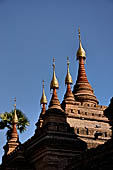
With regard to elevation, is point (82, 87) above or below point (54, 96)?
above

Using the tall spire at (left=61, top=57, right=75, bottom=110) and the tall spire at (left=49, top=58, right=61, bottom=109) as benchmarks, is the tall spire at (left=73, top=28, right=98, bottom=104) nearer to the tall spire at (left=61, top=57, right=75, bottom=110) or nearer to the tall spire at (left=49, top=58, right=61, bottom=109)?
the tall spire at (left=61, top=57, right=75, bottom=110)

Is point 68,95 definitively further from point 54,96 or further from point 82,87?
point 82,87

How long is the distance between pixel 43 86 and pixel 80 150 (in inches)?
732

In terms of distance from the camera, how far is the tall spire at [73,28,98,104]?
42.8m

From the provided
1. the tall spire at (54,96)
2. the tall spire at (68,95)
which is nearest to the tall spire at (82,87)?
the tall spire at (68,95)

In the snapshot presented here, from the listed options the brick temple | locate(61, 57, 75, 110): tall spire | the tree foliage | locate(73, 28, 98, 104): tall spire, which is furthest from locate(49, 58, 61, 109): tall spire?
the tree foliage

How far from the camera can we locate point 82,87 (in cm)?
4369

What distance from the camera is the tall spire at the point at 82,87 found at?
140 feet

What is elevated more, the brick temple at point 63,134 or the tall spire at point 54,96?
the tall spire at point 54,96

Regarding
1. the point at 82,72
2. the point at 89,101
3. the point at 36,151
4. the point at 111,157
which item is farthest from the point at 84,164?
the point at 82,72

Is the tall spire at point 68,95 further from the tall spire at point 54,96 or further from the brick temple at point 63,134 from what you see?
the tall spire at point 54,96

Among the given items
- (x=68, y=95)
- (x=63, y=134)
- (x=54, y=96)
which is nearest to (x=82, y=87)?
(x=68, y=95)

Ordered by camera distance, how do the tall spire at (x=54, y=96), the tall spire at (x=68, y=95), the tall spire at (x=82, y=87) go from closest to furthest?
the tall spire at (x=54, y=96) → the tall spire at (x=68, y=95) → the tall spire at (x=82, y=87)

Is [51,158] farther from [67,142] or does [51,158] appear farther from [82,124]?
[82,124]
